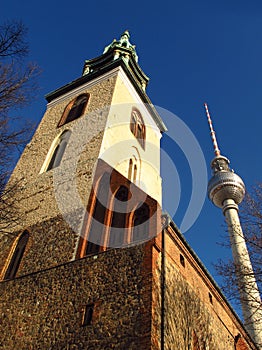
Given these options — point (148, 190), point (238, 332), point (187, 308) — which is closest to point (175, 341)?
point (187, 308)

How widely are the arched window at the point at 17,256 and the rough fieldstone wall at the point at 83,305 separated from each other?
1150mm

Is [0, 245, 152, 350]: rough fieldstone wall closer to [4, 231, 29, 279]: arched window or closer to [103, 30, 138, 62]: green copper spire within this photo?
[4, 231, 29, 279]: arched window

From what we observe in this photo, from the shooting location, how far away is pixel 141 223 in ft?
31.2

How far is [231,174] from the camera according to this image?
136 ft

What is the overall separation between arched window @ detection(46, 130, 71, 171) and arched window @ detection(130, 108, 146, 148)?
3.61m

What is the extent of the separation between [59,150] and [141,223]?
7.98 meters

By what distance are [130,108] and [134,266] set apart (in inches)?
490

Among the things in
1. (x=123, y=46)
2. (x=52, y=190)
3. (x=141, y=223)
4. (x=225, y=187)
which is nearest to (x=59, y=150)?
(x=52, y=190)

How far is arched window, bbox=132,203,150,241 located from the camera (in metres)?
9.12


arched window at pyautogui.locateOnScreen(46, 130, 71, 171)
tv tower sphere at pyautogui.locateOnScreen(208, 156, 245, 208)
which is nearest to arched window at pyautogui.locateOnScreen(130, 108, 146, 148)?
arched window at pyautogui.locateOnScreen(46, 130, 71, 171)

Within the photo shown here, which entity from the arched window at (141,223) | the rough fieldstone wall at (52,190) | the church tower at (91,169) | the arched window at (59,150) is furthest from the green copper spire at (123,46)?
the arched window at (141,223)

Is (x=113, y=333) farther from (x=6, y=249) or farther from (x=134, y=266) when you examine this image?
(x=6, y=249)

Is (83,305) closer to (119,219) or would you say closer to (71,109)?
(119,219)

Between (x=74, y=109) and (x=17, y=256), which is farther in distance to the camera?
(x=74, y=109)
